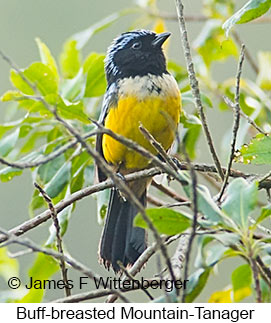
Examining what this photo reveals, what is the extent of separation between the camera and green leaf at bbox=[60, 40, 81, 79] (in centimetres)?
402

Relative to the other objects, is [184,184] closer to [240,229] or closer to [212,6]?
[240,229]

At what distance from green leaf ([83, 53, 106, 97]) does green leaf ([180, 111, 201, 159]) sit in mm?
509

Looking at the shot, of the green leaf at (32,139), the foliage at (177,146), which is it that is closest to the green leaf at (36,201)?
the foliage at (177,146)

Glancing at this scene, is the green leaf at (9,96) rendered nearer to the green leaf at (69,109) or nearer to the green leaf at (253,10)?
the green leaf at (69,109)

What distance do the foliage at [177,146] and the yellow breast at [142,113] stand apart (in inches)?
3.4

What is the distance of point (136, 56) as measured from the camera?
3998mm

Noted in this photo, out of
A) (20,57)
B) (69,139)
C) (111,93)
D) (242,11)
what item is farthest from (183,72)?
(20,57)

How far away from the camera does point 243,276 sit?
223 centimetres

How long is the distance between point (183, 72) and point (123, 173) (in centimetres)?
71

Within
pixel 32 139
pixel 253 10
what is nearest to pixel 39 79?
pixel 32 139

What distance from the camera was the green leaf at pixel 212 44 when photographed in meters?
4.08

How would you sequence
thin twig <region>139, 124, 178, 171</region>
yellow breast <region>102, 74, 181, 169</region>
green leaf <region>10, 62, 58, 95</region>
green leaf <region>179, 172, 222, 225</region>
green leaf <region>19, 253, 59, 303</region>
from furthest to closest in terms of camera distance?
1. yellow breast <region>102, 74, 181, 169</region>
2. green leaf <region>10, 62, 58, 95</region>
3. green leaf <region>19, 253, 59, 303</region>
4. thin twig <region>139, 124, 178, 171</region>
5. green leaf <region>179, 172, 222, 225</region>

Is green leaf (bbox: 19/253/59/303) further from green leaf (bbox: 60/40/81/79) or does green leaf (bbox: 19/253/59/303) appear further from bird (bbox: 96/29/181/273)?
green leaf (bbox: 60/40/81/79)

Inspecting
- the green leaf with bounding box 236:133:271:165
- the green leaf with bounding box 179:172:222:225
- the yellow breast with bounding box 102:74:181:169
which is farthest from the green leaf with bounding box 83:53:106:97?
the green leaf with bounding box 179:172:222:225
